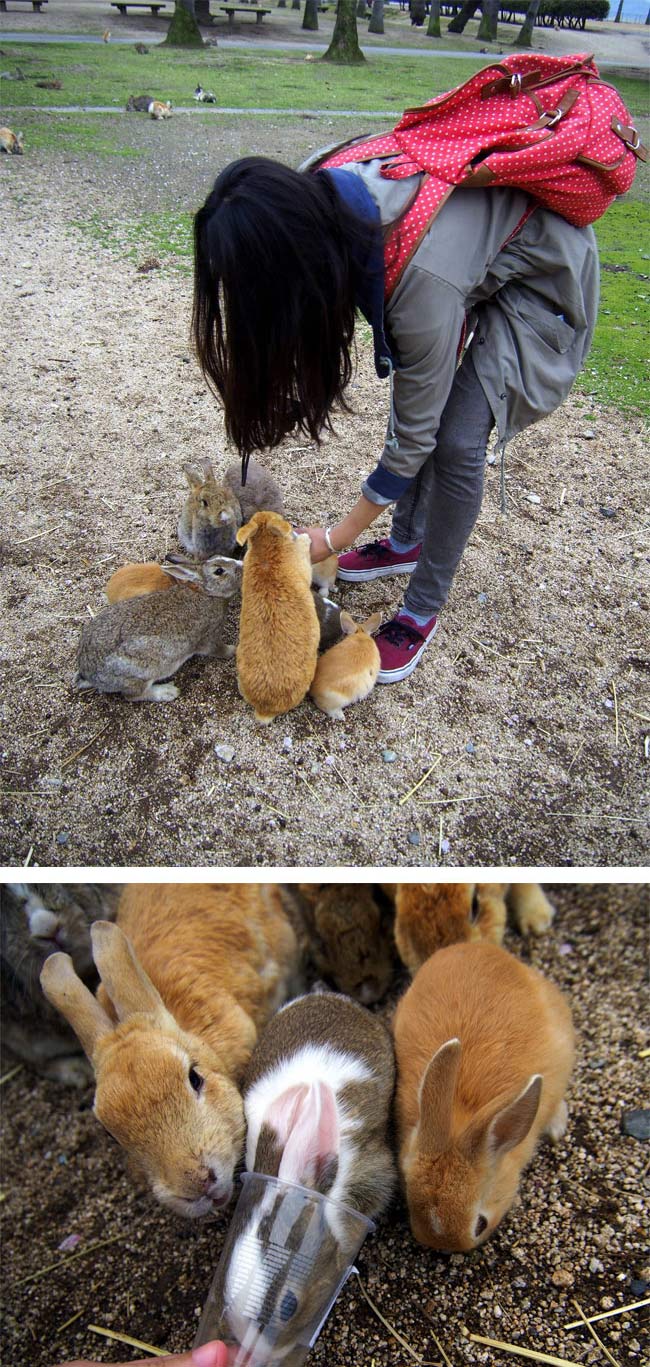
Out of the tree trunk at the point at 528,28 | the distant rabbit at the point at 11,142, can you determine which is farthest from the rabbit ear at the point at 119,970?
the distant rabbit at the point at 11,142

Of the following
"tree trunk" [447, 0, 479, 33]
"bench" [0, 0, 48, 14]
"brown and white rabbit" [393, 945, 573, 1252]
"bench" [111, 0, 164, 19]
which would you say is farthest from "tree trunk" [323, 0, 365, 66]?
"brown and white rabbit" [393, 945, 573, 1252]

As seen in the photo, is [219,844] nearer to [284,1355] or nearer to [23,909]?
[23,909]

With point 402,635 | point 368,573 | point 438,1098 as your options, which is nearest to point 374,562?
point 368,573

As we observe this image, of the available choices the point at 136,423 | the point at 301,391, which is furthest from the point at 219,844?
the point at 136,423

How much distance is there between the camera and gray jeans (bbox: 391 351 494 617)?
6.73 feet

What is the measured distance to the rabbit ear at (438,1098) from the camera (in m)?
1.39

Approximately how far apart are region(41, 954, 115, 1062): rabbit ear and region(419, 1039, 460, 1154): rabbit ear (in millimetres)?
595

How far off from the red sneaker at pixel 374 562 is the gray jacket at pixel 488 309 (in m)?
0.84

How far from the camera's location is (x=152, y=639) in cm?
245

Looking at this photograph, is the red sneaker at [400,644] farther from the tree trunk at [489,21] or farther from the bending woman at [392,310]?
the tree trunk at [489,21]

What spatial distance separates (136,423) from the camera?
362 cm

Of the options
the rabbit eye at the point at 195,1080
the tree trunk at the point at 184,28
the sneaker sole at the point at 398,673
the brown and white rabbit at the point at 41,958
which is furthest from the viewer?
the tree trunk at the point at 184,28

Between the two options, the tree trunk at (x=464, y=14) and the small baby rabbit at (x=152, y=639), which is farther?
the tree trunk at (x=464, y=14)

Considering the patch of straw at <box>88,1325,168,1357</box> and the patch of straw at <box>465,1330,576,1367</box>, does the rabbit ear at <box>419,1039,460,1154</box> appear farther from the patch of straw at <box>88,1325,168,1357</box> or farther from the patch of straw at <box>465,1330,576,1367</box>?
the patch of straw at <box>88,1325,168,1357</box>
